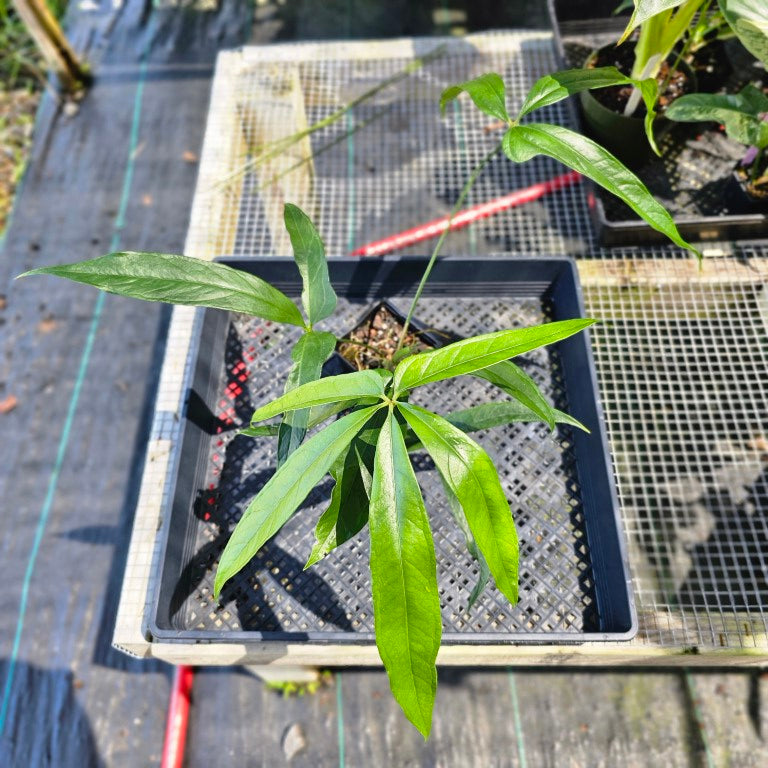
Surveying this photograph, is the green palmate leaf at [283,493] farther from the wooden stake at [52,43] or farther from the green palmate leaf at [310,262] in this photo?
the wooden stake at [52,43]

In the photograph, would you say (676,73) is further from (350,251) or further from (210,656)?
(210,656)

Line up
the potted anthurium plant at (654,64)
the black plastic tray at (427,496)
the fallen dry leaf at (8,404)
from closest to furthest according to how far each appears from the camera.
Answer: the black plastic tray at (427,496) < the potted anthurium plant at (654,64) < the fallen dry leaf at (8,404)

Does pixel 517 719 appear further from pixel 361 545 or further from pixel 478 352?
pixel 478 352

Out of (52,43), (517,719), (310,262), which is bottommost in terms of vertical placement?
(517,719)

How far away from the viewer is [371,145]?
163cm

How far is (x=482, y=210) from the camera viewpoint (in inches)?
59.2

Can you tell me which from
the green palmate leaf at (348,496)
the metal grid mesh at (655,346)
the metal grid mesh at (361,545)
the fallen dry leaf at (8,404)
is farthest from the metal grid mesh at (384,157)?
the fallen dry leaf at (8,404)

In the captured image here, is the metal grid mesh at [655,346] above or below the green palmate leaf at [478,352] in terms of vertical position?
above

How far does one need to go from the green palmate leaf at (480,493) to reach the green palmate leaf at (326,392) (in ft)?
0.22

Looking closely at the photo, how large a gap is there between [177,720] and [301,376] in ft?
4.42

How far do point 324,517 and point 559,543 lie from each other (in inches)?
18.5

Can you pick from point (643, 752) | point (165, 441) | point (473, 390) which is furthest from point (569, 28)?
point (643, 752)

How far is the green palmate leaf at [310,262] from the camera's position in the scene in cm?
87

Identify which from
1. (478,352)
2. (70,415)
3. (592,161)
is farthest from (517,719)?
(70,415)
